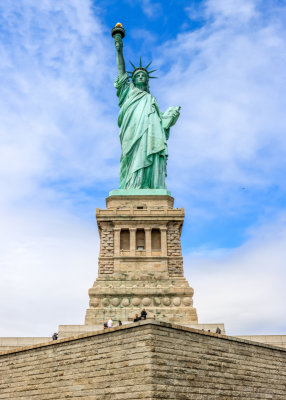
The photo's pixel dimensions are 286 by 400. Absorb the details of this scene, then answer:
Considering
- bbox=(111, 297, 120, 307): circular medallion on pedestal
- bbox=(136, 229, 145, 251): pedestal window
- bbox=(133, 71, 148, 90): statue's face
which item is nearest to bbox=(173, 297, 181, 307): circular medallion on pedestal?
bbox=(111, 297, 120, 307): circular medallion on pedestal

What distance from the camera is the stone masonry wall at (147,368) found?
11.1m

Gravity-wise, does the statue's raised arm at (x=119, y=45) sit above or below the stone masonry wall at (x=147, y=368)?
above

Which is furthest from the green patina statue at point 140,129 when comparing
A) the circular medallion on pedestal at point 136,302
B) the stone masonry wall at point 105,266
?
the circular medallion on pedestal at point 136,302

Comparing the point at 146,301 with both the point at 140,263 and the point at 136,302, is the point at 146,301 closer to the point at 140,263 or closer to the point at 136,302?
the point at 136,302

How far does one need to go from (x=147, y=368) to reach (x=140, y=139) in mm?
18819

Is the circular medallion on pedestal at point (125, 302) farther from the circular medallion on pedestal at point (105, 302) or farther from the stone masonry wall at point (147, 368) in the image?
the stone masonry wall at point (147, 368)

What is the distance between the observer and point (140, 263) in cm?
2302

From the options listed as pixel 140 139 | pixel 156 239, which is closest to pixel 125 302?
pixel 156 239

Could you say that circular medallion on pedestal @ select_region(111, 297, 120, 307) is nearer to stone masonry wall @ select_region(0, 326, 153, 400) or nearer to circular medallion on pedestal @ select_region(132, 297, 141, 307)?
circular medallion on pedestal @ select_region(132, 297, 141, 307)

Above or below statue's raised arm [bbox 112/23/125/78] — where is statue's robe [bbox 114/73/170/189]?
below

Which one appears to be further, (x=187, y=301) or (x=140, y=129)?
(x=140, y=129)

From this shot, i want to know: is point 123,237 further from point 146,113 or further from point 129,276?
point 146,113

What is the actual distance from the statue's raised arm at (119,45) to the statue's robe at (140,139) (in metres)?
0.47

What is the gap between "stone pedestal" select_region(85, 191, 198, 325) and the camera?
21.0m
